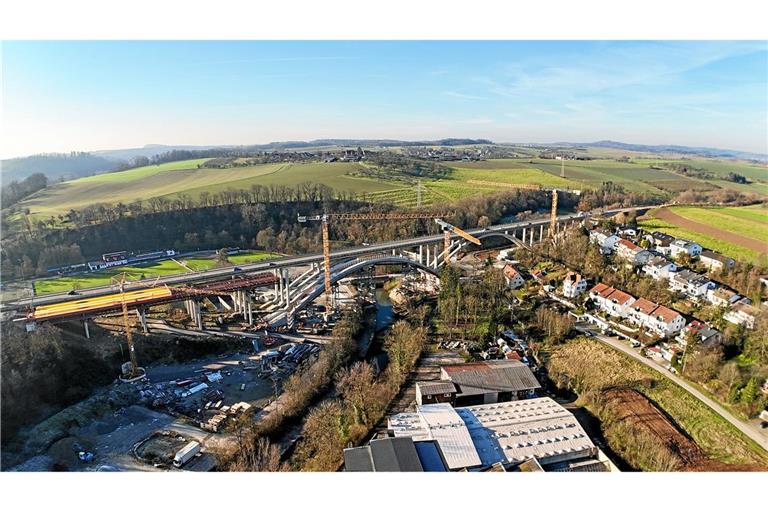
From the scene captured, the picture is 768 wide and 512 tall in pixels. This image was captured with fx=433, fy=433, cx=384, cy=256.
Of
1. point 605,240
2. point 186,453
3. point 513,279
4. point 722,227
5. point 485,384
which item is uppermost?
point 722,227

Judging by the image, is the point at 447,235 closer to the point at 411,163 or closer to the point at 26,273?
the point at 411,163

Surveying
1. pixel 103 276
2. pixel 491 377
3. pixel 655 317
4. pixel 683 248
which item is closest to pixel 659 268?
pixel 683 248

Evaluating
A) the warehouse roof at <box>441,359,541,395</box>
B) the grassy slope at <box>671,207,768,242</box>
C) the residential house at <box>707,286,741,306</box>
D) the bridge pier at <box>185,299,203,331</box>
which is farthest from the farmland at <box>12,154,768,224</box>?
the warehouse roof at <box>441,359,541,395</box>

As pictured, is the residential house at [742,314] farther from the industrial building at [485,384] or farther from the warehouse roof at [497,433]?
the warehouse roof at [497,433]

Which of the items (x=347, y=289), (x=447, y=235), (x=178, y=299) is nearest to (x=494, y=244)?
(x=447, y=235)

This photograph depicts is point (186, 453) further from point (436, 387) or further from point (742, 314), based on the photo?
point (742, 314)

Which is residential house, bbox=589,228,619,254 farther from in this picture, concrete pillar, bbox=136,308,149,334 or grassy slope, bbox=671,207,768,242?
concrete pillar, bbox=136,308,149,334
